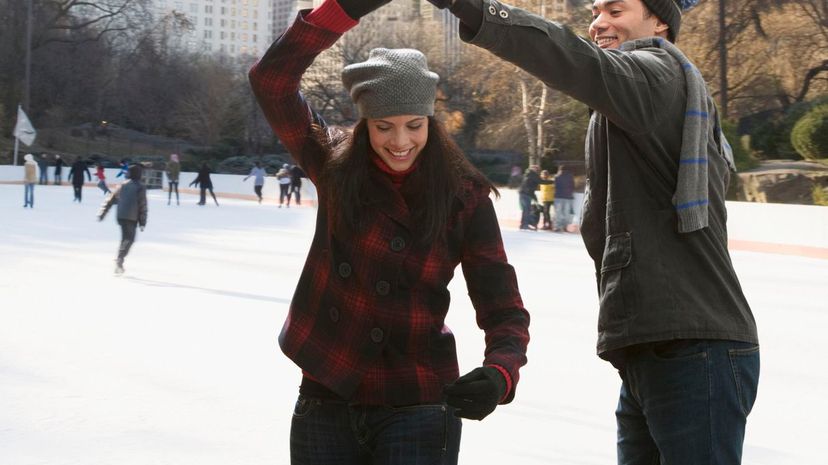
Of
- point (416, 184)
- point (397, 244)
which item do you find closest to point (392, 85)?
point (416, 184)

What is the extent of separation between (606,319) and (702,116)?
0.45 meters

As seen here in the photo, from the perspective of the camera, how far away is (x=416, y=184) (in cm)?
227

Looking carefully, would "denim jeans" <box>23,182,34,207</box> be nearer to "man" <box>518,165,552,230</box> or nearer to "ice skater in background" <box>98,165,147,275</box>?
"man" <box>518,165,552,230</box>

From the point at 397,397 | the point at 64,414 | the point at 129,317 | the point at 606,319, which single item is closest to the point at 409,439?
the point at 397,397

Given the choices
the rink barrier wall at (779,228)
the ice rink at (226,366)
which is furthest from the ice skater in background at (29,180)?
the rink barrier wall at (779,228)

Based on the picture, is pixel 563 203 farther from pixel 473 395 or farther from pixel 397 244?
pixel 473 395

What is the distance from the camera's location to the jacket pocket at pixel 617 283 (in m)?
2.22

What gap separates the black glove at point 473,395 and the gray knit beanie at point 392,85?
539 mm

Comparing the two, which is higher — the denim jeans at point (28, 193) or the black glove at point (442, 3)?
the black glove at point (442, 3)

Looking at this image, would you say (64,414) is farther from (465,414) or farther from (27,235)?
(27,235)

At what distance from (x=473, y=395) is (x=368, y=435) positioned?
0.78 feet

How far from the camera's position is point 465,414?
2.08 m

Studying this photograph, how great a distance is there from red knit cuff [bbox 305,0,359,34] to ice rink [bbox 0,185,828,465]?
8.83ft

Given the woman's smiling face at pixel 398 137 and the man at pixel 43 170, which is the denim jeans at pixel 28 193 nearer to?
the man at pixel 43 170
